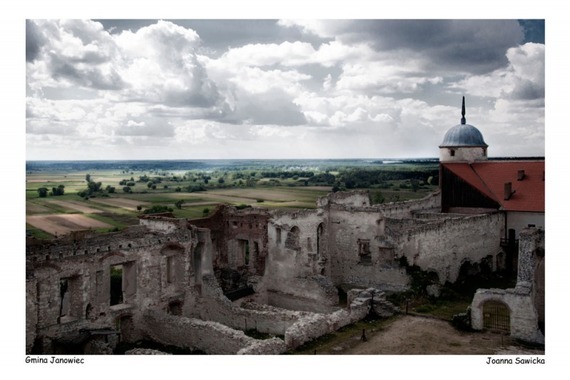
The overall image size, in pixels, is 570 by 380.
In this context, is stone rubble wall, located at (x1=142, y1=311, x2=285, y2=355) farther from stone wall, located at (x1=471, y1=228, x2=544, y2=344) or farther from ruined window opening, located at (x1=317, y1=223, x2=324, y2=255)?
ruined window opening, located at (x1=317, y1=223, x2=324, y2=255)

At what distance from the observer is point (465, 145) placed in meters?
39.0

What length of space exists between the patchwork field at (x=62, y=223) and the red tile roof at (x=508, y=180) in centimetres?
2225

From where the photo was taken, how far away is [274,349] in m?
19.8

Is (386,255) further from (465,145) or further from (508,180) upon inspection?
(465,145)

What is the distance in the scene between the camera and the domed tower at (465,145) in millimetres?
39000

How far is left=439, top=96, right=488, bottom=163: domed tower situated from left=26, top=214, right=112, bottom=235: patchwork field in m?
23.1

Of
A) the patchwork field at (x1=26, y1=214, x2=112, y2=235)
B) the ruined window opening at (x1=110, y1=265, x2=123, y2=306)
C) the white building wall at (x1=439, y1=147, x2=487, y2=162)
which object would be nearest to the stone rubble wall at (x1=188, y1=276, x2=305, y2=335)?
the ruined window opening at (x1=110, y1=265, x2=123, y2=306)

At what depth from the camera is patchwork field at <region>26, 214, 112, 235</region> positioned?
69.3 ft

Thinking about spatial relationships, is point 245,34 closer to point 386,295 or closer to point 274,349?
point 274,349

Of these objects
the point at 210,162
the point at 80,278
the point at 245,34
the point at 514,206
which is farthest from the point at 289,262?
the point at 514,206

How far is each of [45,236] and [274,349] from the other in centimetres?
900

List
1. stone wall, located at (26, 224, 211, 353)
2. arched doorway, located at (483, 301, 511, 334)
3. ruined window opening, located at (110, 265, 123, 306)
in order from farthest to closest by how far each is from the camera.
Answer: ruined window opening, located at (110, 265, 123, 306) → arched doorway, located at (483, 301, 511, 334) → stone wall, located at (26, 224, 211, 353)

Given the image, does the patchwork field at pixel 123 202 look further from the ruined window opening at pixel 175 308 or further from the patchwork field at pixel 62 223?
the ruined window opening at pixel 175 308
